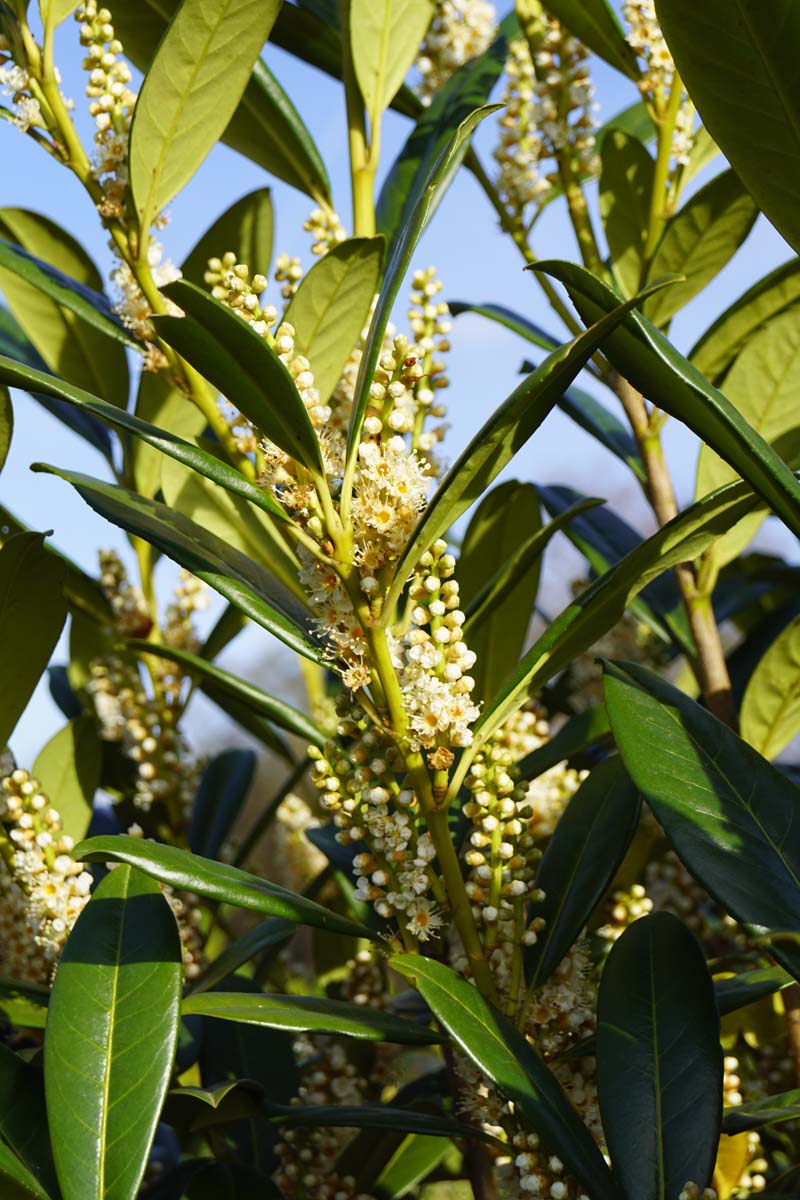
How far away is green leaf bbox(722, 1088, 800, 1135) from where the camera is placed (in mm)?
881

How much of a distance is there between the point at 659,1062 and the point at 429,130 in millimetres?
1115

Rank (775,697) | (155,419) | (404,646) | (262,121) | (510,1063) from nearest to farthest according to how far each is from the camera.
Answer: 1. (510,1063)
2. (404,646)
3. (775,697)
4. (262,121)
5. (155,419)

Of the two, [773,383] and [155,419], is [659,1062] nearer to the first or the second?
[773,383]

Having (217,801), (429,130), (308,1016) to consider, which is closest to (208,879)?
(308,1016)

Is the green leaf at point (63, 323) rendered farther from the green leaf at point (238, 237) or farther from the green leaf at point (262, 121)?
the green leaf at point (262, 121)

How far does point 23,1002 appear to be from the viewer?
3.56ft

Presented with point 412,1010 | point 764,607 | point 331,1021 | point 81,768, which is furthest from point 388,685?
point 764,607

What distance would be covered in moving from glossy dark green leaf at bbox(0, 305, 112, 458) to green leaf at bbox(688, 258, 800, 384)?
792mm

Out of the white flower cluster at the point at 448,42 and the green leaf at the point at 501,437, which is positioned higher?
the white flower cluster at the point at 448,42

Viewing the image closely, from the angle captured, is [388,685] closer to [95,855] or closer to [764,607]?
[95,855]

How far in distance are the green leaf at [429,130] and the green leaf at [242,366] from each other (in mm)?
606

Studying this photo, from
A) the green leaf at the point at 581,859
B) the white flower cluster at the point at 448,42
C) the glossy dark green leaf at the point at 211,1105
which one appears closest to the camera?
the glossy dark green leaf at the point at 211,1105

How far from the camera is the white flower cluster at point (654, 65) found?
1.34m

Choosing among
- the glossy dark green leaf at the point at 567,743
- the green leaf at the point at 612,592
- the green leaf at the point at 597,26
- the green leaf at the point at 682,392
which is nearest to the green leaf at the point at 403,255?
the green leaf at the point at 682,392
